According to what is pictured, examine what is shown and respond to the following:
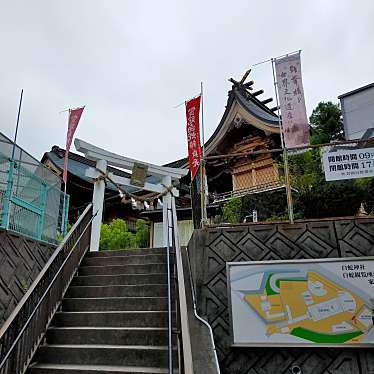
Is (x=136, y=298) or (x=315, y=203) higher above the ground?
(x=315, y=203)

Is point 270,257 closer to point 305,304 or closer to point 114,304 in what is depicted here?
point 305,304

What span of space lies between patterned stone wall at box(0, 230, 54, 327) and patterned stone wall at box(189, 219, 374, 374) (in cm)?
274

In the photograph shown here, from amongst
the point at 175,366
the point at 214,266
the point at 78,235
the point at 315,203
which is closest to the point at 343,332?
the point at 214,266

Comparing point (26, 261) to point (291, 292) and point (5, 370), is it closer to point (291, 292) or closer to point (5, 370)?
point (5, 370)

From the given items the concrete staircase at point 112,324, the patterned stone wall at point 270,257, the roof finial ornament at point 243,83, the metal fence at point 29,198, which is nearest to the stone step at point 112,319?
the concrete staircase at point 112,324

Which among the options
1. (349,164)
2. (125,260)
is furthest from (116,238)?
(349,164)

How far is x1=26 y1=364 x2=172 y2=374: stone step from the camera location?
11.1 feet

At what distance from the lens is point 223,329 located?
4609mm

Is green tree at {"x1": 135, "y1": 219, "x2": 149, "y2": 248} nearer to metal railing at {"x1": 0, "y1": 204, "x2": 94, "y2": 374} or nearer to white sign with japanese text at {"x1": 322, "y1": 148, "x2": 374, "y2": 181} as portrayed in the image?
metal railing at {"x1": 0, "y1": 204, "x2": 94, "y2": 374}

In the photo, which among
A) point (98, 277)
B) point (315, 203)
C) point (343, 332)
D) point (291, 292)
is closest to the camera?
point (343, 332)

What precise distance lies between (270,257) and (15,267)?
13.1 feet

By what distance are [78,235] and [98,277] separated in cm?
102

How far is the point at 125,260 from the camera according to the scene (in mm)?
5875

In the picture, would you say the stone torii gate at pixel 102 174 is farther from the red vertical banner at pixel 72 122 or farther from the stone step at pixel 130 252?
the stone step at pixel 130 252
